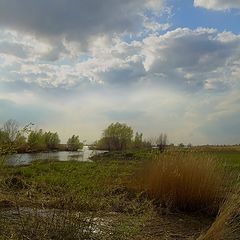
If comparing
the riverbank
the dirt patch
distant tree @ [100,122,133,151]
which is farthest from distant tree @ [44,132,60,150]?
distant tree @ [100,122,133,151]

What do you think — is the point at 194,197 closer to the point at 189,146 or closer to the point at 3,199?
the point at 189,146

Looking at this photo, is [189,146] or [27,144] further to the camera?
[189,146]

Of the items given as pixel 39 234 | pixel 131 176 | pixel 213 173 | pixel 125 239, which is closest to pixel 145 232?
pixel 125 239

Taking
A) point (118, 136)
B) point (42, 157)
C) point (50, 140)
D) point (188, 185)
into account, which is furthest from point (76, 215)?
point (118, 136)

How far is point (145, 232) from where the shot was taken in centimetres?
754

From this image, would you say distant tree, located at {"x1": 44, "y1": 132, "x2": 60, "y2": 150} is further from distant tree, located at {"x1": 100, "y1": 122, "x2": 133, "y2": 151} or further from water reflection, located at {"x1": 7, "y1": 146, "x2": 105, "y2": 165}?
distant tree, located at {"x1": 100, "y1": 122, "x2": 133, "y2": 151}

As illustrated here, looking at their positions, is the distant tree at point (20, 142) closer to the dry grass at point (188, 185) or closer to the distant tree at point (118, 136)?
the dry grass at point (188, 185)

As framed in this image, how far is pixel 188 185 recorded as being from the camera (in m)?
10.4

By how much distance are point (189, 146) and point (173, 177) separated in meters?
2.26

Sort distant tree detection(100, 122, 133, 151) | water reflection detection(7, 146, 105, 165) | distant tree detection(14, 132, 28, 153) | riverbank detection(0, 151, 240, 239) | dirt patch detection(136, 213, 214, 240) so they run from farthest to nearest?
distant tree detection(100, 122, 133, 151)
dirt patch detection(136, 213, 214, 240)
distant tree detection(14, 132, 28, 153)
water reflection detection(7, 146, 105, 165)
riverbank detection(0, 151, 240, 239)

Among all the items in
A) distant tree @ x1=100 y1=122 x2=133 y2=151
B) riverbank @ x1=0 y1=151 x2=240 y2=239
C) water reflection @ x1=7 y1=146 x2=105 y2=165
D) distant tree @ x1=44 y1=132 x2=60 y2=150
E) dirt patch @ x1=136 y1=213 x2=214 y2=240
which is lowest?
dirt patch @ x1=136 y1=213 x2=214 y2=240

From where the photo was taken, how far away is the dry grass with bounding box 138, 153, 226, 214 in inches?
408

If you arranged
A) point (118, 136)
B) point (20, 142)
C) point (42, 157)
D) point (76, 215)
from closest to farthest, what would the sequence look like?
point (76, 215)
point (20, 142)
point (42, 157)
point (118, 136)

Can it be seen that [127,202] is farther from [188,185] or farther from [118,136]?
[118,136]
